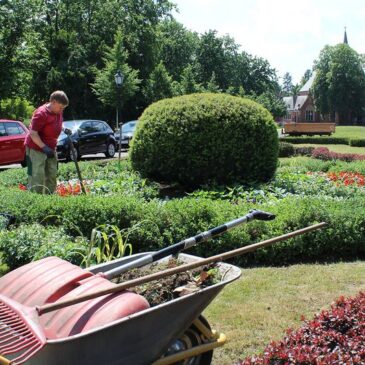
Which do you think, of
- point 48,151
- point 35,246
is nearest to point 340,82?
point 48,151

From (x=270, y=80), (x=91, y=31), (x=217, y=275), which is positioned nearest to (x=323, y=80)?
(x=270, y=80)

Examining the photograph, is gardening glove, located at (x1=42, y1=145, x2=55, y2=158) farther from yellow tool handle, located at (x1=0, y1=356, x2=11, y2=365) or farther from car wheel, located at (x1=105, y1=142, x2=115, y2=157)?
car wheel, located at (x1=105, y1=142, x2=115, y2=157)

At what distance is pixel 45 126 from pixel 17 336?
5.44 metres

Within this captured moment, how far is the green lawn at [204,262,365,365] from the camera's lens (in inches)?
151

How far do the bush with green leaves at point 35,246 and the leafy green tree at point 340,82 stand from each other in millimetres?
77583

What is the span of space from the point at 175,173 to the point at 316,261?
4.13 m

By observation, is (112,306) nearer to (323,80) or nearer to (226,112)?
(226,112)

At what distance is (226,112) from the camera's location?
926 cm

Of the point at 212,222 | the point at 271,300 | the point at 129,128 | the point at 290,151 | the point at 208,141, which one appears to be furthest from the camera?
the point at 129,128

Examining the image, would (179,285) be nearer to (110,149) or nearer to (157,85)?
(110,149)

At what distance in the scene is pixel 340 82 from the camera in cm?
7838

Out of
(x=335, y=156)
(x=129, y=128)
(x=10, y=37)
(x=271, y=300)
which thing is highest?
(x=10, y=37)

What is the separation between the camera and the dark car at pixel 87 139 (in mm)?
18609

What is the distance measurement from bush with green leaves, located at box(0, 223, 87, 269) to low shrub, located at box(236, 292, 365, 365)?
8.34 ft
